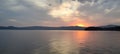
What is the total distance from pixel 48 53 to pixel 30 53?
12.8 ft

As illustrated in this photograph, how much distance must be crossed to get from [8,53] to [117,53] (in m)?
23.2

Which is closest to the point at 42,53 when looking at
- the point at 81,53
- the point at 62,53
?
the point at 62,53

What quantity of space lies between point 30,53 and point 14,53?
3442 mm

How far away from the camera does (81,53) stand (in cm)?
4497

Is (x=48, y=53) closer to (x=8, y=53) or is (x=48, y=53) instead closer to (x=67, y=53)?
(x=67, y=53)

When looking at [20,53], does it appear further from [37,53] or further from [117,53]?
[117,53]

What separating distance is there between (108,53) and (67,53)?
29.3 ft

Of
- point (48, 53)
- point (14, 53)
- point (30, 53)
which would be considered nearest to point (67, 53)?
point (48, 53)

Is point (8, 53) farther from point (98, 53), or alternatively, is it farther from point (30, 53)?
point (98, 53)

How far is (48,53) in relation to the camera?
148ft

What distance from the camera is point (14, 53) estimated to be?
44281 mm

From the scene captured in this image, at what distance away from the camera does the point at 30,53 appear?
4425 cm

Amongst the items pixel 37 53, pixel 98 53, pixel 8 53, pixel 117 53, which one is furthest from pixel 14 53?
pixel 117 53

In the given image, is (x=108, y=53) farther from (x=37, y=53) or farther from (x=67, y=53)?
(x=37, y=53)
